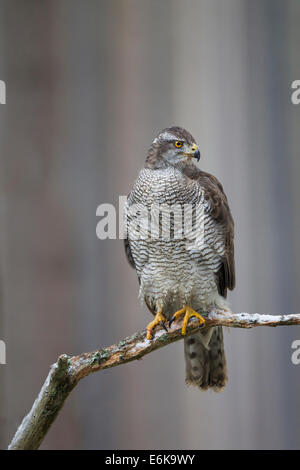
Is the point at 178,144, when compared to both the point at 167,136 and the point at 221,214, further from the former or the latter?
the point at 221,214

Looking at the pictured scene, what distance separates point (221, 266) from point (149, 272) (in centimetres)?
22

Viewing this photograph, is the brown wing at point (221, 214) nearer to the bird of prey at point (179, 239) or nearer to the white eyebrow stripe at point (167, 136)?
the bird of prey at point (179, 239)

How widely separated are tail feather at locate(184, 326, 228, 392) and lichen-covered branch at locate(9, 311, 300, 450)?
0.32 meters

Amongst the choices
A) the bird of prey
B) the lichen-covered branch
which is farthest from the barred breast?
the lichen-covered branch

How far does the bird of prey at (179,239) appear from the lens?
131 centimetres

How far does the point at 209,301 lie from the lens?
4.63 ft

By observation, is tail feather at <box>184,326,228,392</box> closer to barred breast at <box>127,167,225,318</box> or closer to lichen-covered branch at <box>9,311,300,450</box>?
barred breast at <box>127,167,225,318</box>

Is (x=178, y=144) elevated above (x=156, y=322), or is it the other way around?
(x=178, y=144)

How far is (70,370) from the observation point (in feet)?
3.71

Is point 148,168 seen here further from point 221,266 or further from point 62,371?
point 62,371

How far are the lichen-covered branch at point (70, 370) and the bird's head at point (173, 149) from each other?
1.47 ft

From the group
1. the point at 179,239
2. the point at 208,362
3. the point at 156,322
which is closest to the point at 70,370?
the point at 156,322

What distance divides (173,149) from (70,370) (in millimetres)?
647
